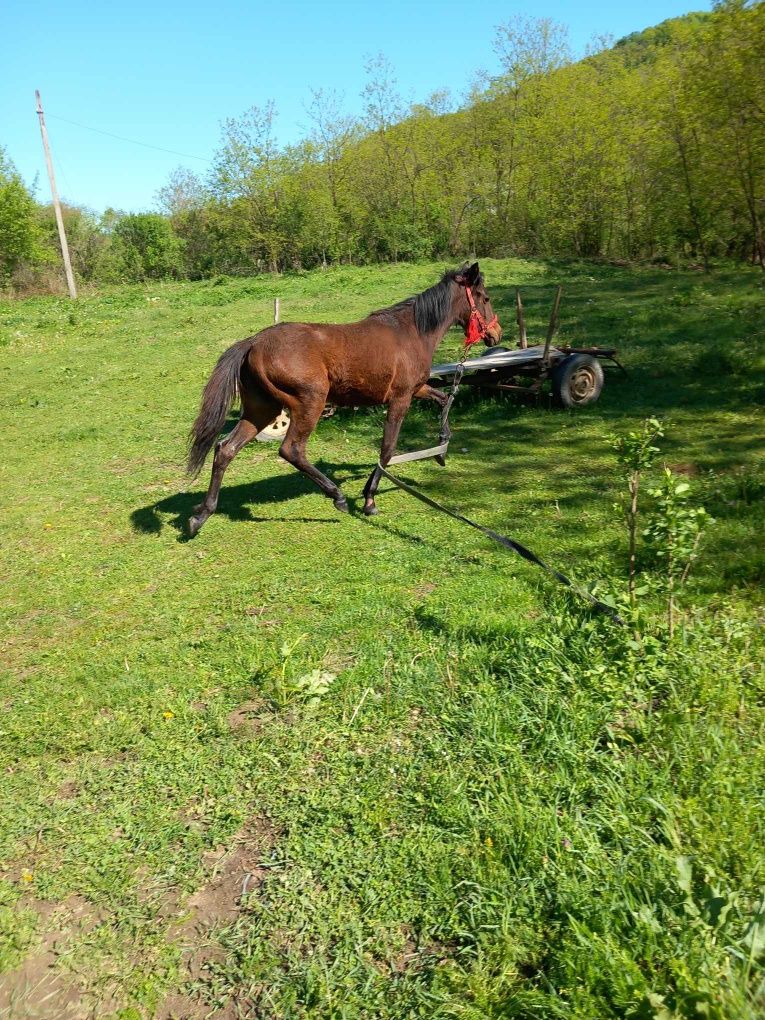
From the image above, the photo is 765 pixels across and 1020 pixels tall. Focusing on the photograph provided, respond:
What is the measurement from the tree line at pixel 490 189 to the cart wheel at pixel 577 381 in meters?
16.6

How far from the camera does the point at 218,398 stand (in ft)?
21.9

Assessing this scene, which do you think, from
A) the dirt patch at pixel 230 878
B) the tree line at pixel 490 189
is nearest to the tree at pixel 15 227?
the tree line at pixel 490 189

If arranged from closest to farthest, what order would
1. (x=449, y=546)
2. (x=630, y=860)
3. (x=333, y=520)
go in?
(x=630, y=860) → (x=449, y=546) → (x=333, y=520)

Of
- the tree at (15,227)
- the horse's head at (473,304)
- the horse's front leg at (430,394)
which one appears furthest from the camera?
the tree at (15,227)

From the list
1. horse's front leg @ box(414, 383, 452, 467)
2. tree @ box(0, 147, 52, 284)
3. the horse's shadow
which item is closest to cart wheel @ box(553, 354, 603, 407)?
horse's front leg @ box(414, 383, 452, 467)

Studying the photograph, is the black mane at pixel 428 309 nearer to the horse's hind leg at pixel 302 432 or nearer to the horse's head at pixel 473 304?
the horse's head at pixel 473 304

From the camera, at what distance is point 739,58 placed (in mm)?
17984

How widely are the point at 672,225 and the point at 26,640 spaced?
27.9m

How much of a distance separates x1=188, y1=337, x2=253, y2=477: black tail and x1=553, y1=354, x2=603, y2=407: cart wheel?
4999mm

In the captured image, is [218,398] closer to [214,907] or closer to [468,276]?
[468,276]

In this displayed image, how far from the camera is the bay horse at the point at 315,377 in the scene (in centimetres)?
673

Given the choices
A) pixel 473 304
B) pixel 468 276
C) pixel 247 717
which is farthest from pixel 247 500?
pixel 247 717

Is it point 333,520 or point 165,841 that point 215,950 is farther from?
point 333,520

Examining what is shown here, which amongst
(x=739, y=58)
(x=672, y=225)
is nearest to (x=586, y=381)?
(x=739, y=58)
